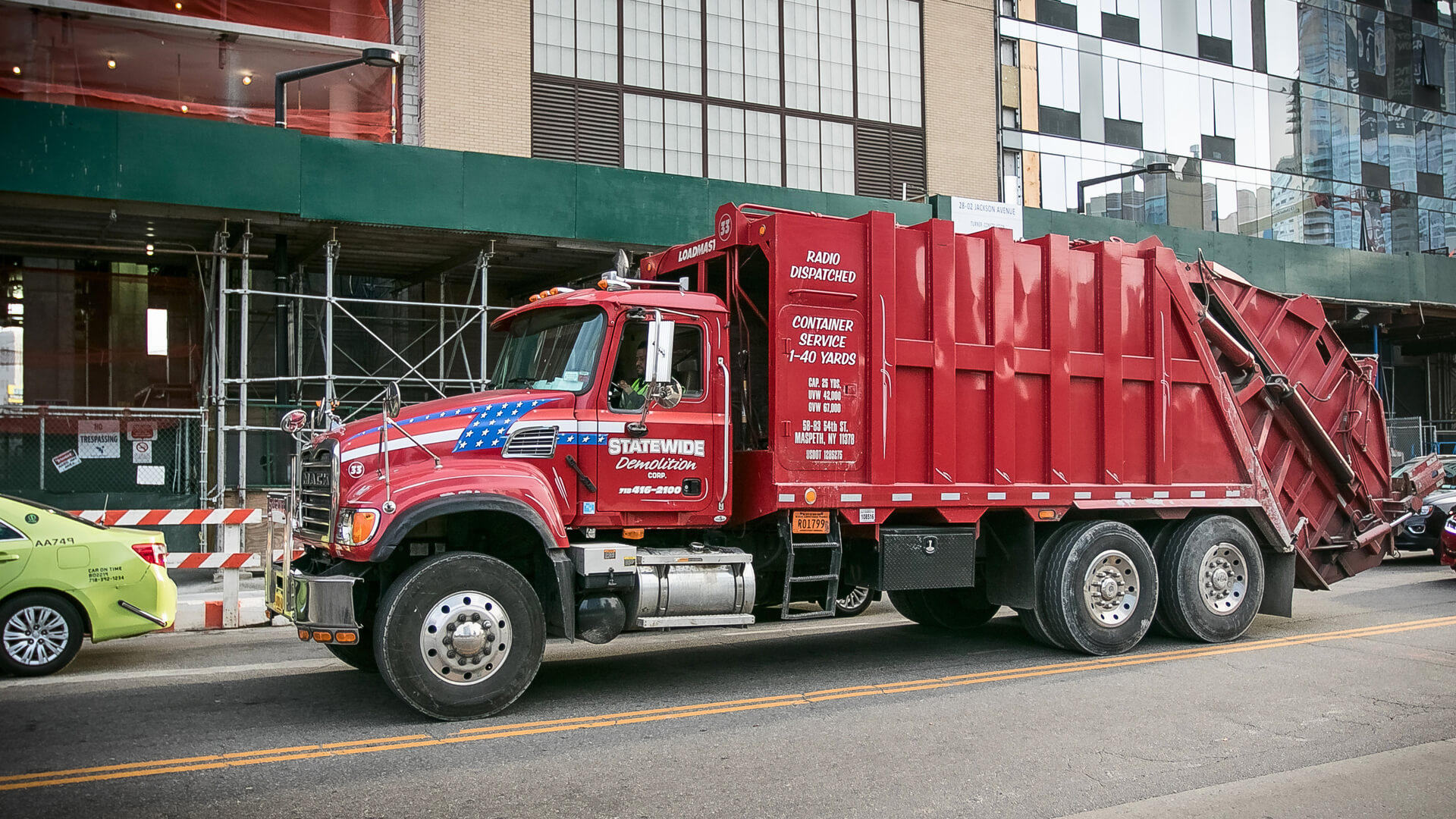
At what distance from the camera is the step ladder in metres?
8.66

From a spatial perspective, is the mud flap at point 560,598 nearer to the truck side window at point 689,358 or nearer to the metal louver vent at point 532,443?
the metal louver vent at point 532,443

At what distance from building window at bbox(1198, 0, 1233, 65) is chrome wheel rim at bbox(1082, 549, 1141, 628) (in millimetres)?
23866

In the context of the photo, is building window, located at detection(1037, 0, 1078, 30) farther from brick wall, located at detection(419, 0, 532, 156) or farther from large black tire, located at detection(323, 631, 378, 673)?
large black tire, located at detection(323, 631, 378, 673)

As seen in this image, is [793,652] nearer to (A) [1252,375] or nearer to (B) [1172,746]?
(B) [1172,746]

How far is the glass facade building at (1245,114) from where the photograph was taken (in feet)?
87.4

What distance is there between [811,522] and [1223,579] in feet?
14.1

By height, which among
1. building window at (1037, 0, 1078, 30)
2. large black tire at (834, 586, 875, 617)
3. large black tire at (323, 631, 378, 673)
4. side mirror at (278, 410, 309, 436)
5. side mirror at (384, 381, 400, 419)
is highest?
building window at (1037, 0, 1078, 30)

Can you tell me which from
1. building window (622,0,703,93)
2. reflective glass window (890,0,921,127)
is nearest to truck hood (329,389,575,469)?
building window (622,0,703,93)

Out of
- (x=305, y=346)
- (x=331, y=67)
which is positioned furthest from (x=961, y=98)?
(x=305, y=346)

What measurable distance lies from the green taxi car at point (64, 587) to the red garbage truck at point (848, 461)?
203 cm

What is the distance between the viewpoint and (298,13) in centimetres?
1975

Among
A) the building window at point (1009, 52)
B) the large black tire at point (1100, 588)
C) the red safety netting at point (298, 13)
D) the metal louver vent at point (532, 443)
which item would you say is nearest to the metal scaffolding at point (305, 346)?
the red safety netting at point (298, 13)

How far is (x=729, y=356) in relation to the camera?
28.8 ft

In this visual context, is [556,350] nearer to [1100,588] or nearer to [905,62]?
[1100,588]
